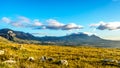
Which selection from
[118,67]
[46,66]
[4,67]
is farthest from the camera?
[118,67]

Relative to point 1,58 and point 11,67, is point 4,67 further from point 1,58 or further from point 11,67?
point 1,58

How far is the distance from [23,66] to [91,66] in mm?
6819

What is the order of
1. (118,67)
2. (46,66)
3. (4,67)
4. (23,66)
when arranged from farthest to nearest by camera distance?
(118,67) → (46,66) → (23,66) → (4,67)

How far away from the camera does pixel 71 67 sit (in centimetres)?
2272

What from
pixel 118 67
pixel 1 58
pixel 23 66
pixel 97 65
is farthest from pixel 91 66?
pixel 1 58

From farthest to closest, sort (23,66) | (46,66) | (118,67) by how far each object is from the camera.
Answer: (118,67) < (46,66) < (23,66)

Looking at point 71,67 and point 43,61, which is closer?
point 71,67

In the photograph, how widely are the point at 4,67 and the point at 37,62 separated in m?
5.39

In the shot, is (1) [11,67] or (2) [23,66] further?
(2) [23,66]

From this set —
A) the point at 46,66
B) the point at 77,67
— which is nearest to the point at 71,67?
the point at 77,67

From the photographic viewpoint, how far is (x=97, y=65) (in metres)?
24.5

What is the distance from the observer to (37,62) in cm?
2369

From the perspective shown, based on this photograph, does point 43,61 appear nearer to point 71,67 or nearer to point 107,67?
point 71,67

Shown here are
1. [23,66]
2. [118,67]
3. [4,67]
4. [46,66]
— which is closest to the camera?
[4,67]
